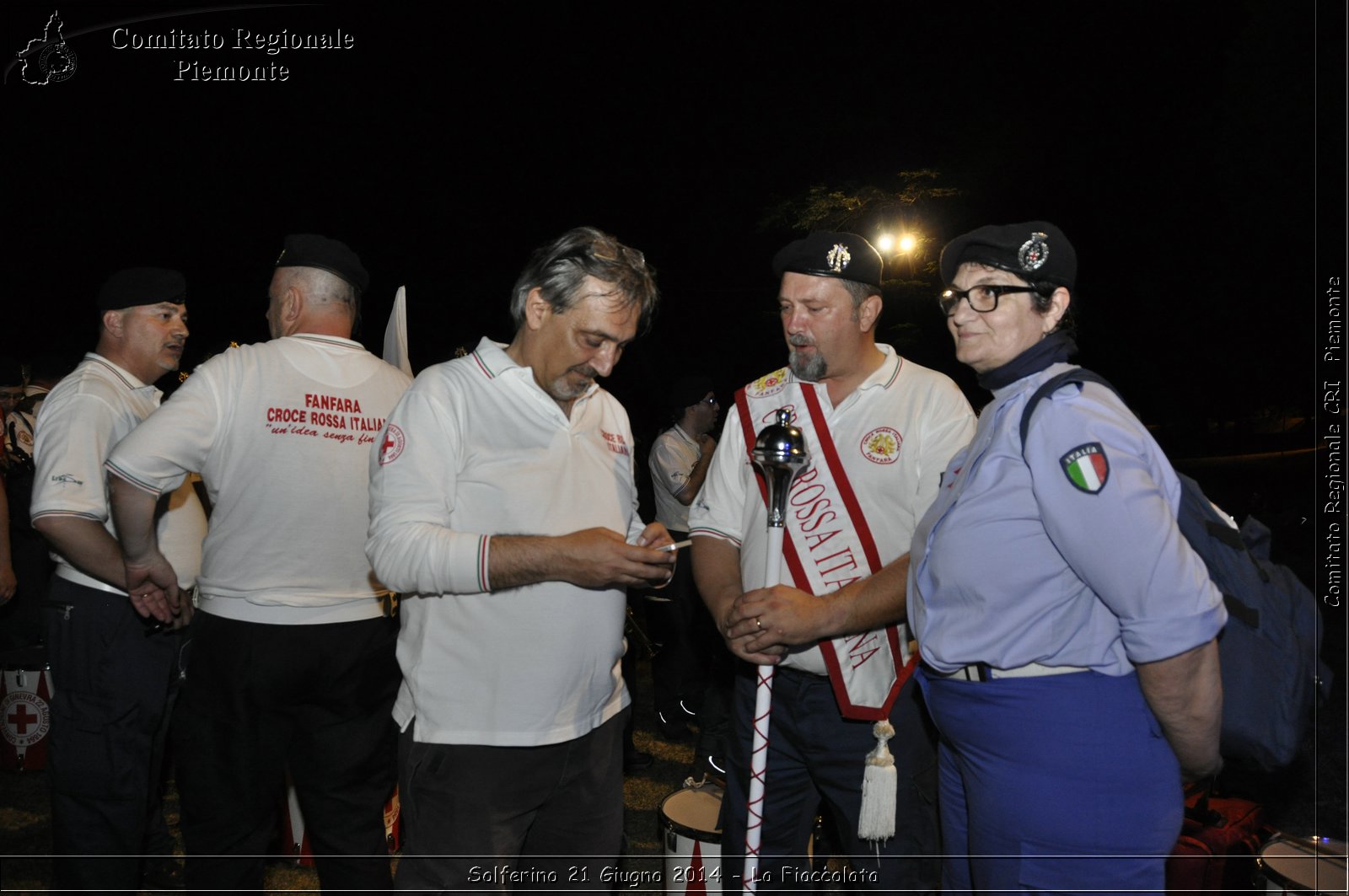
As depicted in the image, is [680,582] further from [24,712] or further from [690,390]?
[24,712]

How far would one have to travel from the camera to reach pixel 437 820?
8.04 ft

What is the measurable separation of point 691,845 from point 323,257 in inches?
105

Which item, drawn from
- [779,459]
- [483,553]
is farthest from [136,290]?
[779,459]

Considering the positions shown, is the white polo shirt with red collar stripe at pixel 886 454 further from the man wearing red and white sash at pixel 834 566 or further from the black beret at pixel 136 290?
the black beret at pixel 136 290

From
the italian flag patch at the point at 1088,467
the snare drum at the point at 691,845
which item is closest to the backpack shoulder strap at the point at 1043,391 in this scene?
the italian flag patch at the point at 1088,467

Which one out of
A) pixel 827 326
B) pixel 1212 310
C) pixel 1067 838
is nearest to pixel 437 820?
pixel 1067 838

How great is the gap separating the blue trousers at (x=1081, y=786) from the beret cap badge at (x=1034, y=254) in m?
1.03

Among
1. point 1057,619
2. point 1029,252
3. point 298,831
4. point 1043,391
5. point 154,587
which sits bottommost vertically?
point 298,831

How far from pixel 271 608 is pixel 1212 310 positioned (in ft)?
62.9

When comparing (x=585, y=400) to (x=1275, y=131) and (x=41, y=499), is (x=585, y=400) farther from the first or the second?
(x=1275, y=131)

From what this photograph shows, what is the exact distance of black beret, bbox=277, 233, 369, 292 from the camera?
11.3ft

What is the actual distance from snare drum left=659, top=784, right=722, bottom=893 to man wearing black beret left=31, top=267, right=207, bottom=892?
2061 mm

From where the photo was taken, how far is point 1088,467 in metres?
2.05

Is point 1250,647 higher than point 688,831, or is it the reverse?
point 1250,647
